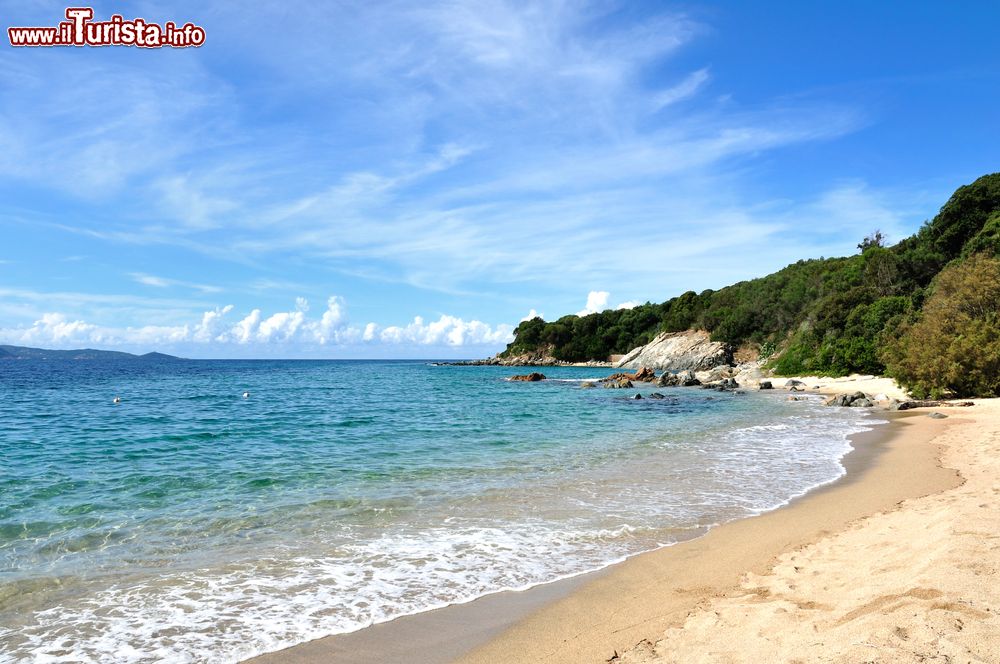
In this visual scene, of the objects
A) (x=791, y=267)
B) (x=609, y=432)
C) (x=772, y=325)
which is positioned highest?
(x=791, y=267)

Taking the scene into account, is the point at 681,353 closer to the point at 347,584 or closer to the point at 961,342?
the point at 961,342

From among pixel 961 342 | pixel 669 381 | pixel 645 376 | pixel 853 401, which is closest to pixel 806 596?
pixel 961 342

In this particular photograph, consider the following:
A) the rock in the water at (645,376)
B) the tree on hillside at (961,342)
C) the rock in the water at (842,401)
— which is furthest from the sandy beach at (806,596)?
the rock in the water at (645,376)

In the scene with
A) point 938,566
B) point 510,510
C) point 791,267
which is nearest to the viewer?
point 938,566

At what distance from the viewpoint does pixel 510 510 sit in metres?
10.8

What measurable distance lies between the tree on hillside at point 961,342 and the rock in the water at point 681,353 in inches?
2068

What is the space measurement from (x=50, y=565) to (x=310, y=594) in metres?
4.13

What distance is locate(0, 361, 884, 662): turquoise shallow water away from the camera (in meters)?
6.41

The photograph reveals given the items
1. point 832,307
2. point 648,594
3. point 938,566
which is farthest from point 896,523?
point 832,307

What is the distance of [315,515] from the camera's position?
1043 centimetres

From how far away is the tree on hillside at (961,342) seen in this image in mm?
26953

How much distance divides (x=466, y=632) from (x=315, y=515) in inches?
213

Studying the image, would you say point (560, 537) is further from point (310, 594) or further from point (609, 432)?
point (609, 432)

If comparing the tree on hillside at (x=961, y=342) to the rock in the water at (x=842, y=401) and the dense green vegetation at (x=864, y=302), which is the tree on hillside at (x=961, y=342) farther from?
the rock in the water at (x=842, y=401)
